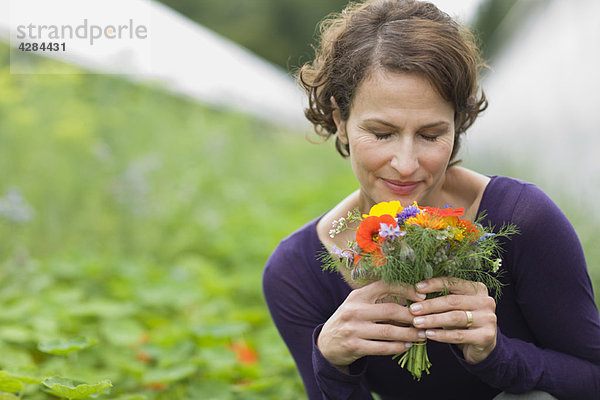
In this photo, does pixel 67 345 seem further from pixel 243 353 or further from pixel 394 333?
pixel 394 333

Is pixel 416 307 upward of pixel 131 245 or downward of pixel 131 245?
downward

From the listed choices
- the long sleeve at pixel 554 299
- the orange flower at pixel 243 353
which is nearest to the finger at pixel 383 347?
the long sleeve at pixel 554 299

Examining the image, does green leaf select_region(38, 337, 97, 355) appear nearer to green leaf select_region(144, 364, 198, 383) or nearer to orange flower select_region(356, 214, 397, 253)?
green leaf select_region(144, 364, 198, 383)

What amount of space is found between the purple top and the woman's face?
242 millimetres

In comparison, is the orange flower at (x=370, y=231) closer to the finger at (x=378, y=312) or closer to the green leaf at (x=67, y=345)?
the finger at (x=378, y=312)

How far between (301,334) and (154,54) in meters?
7.15

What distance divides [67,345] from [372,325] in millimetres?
1100

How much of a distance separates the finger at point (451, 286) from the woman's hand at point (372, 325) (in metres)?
0.03

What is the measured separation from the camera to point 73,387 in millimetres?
1819

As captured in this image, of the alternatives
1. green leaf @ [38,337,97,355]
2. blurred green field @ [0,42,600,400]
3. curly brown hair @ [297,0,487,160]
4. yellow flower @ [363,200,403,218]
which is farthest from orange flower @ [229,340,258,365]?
yellow flower @ [363,200,403,218]

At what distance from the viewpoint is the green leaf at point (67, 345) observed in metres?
2.08

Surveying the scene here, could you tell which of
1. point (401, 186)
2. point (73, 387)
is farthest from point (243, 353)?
point (401, 186)

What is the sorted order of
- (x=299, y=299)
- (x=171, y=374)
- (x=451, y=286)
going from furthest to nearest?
1. (x=171, y=374)
2. (x=299, y=299)
3. (x=451, y=286)

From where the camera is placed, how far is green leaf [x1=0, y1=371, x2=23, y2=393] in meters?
1.91
